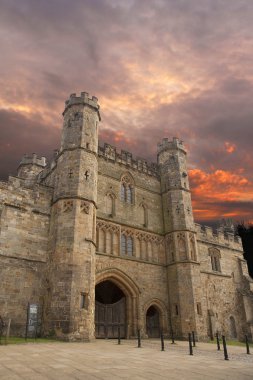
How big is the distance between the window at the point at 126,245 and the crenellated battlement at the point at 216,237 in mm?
8436

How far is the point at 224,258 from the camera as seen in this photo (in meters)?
28.9

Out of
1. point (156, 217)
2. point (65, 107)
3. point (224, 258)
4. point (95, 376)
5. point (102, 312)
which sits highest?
point (65, 107)

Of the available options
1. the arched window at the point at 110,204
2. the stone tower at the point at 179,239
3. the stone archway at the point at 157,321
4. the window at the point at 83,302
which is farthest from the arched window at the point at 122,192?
the window at the point at 83,302

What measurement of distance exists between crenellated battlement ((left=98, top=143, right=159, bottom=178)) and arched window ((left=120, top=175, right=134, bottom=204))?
126 cm

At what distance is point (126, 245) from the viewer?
21.2m

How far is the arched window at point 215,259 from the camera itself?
27719 mm

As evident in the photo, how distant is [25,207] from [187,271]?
12.2m

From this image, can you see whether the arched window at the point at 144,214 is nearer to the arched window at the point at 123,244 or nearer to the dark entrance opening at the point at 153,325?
the arched window at the point at 123,244

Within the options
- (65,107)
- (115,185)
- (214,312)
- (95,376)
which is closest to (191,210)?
(115,185)

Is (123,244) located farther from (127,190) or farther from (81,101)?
(81,101)

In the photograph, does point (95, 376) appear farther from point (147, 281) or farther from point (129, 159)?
point (129, 159)

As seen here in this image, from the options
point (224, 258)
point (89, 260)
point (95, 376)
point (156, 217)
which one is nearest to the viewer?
point (95, 376)

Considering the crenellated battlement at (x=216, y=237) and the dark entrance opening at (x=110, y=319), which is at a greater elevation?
the crenellated battlement at (x=216, y=237)

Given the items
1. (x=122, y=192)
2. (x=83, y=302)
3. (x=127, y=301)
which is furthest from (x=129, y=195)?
(x=83, y=302)
